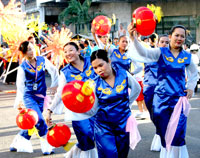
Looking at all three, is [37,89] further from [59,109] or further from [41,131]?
[59,109]

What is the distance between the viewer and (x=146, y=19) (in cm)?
472

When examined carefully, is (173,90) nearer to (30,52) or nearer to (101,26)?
(101,26)

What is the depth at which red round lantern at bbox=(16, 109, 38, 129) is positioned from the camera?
6.39 meters

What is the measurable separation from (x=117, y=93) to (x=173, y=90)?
1051mm

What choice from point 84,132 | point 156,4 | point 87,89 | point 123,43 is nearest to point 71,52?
point 84,132

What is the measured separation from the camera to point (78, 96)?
12.6ft

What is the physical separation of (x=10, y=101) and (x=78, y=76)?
28.2 ft

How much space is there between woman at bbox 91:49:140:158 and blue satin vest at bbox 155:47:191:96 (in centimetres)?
86

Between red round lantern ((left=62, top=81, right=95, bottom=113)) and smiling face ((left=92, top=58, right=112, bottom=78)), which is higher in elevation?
smiling face ((left=92, top=58, right=112, bottom=78))

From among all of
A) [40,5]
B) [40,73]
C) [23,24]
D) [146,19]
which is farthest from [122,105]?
[40,5]

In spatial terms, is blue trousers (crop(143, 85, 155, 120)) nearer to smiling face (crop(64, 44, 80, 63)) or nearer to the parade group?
the parade group

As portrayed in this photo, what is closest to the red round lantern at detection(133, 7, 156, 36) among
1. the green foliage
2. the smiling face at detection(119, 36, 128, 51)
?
the smiling face at detection(119, 36, 128, 51)

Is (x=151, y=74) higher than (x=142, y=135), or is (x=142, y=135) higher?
(x=151, y=74)

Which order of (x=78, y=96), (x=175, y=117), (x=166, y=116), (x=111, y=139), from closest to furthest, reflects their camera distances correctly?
(x=78, y=96) < (x=111, y=139) < (x=175, y=117) < (x=166, y=116)
